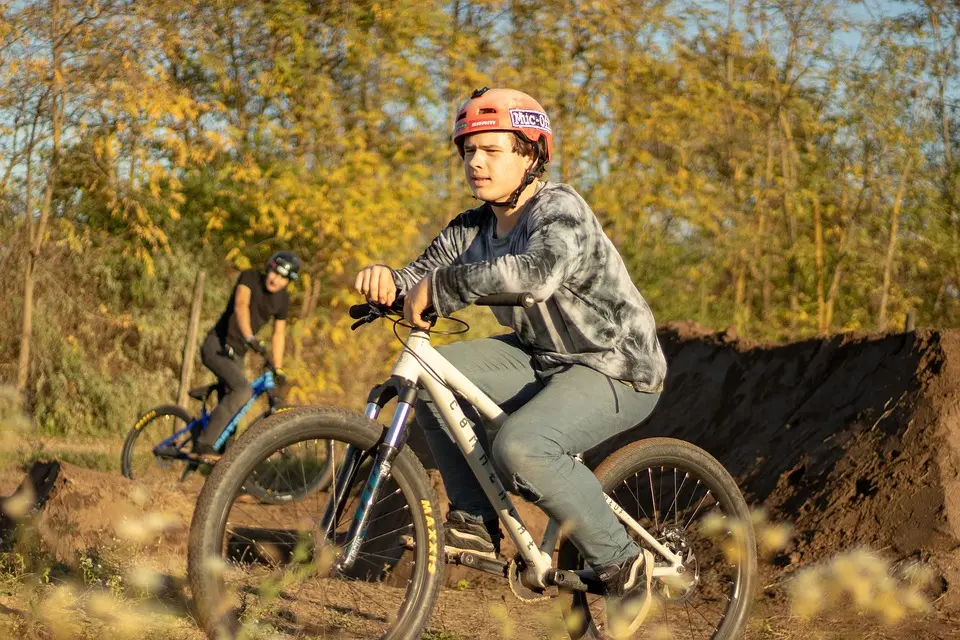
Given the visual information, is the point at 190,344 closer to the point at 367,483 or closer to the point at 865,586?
the point at 865,586

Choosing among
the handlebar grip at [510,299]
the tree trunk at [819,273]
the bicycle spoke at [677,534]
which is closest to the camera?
the handlebar grip at [510,299]

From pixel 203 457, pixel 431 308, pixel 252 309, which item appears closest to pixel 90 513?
pixel 203 457

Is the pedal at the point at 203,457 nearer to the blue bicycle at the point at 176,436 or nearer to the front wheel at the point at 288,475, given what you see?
the blue bicycle at the point at 176,436

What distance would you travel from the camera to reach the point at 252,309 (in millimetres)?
9297

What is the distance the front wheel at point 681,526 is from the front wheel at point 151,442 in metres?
5.79

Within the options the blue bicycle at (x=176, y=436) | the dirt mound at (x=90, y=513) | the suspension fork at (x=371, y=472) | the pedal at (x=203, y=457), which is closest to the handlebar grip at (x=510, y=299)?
the suspension fork at (x=371, y=472)

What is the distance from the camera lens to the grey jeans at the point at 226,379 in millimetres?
9008

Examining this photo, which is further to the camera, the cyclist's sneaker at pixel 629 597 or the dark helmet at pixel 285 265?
the dark helmet at pixel 285 265

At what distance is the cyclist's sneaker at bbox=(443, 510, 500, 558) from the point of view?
369cm

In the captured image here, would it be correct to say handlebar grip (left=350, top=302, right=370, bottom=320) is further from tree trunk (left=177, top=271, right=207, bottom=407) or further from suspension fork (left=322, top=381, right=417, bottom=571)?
tree trunk (left=177, top=271, right=207, bottom=407)

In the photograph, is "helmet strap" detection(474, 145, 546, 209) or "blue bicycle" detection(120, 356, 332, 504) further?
"blue bicycle" detection(120, 356, 332, 504)

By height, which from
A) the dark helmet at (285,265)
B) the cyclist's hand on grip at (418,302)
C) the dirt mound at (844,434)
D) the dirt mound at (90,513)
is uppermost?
the cyclist's hand on grip at (418,302)

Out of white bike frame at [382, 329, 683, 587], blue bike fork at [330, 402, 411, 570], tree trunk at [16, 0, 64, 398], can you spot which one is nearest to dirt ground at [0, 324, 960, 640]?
white bike frame at [382, 329, 683, 587]

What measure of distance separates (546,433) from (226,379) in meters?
6.08
